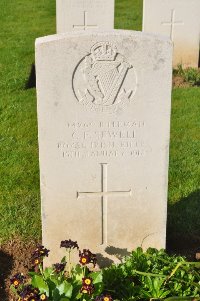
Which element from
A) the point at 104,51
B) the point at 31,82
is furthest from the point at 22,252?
the point at 31,82

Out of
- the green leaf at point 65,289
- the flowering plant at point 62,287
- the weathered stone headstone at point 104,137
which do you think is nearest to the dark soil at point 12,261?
the weathered stone headstone at point 104,137

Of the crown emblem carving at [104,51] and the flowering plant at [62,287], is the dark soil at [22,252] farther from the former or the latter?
the crown emblem carving at [104,51]

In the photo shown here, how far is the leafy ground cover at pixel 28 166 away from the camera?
423cm

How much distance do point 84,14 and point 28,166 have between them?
368cm

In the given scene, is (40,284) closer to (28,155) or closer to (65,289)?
(65,289)

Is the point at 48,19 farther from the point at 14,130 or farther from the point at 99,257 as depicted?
the point at 99,257

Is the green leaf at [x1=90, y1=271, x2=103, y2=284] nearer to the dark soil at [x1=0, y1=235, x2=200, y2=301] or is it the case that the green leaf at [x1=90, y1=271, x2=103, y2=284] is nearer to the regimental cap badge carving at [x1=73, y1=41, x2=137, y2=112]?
the dark soil at [x1=0, y1=235, x2=200, y2=301]

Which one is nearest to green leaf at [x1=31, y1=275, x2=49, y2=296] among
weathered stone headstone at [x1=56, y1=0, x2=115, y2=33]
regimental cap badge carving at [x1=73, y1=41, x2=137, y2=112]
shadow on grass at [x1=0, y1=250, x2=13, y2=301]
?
shadow on grass at [x1=0, y1=250, x2=13, y2=301]

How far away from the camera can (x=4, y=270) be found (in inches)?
155

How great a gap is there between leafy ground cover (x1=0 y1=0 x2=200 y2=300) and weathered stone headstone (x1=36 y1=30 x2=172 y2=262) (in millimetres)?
513

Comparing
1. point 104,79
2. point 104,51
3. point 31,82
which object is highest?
point 104,51

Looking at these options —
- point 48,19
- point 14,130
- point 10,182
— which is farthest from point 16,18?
point 10,182

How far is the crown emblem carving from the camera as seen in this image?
10.6 feet

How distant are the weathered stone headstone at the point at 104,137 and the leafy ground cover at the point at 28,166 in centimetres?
51
